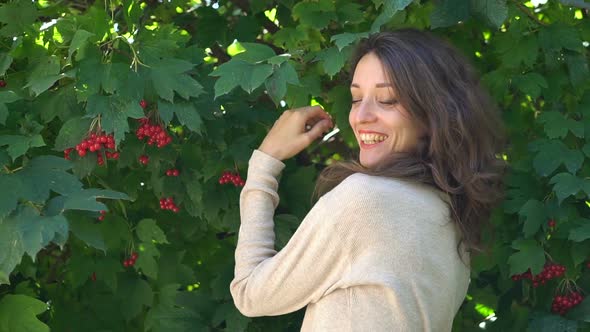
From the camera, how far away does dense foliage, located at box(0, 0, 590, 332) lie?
2.77 meters

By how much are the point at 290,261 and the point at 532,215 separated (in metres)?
1.21

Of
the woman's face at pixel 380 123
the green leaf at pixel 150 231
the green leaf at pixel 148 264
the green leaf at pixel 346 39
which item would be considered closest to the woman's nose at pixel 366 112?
the woman's face at pixel 380 123

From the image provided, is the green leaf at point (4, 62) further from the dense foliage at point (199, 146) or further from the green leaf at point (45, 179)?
the green leaf at point (45, 179)

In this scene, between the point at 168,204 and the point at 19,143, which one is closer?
the point at 19,143

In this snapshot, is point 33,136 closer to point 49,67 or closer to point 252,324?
point 49,67

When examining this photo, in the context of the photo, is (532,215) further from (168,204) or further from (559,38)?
(168,204)

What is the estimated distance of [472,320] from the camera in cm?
387

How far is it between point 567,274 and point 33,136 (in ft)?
5.91

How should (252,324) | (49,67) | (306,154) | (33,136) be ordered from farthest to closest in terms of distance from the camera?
(306,154) < (252,324) < (49,67) < (33,136)

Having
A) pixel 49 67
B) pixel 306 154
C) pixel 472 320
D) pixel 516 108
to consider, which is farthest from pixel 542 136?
pixel 49 67

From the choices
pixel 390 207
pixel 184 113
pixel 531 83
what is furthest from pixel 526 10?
pixel 390 207

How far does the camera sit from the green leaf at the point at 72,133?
2943 mm

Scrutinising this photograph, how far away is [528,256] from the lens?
334cm

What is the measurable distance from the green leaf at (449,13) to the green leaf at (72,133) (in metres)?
1.08
